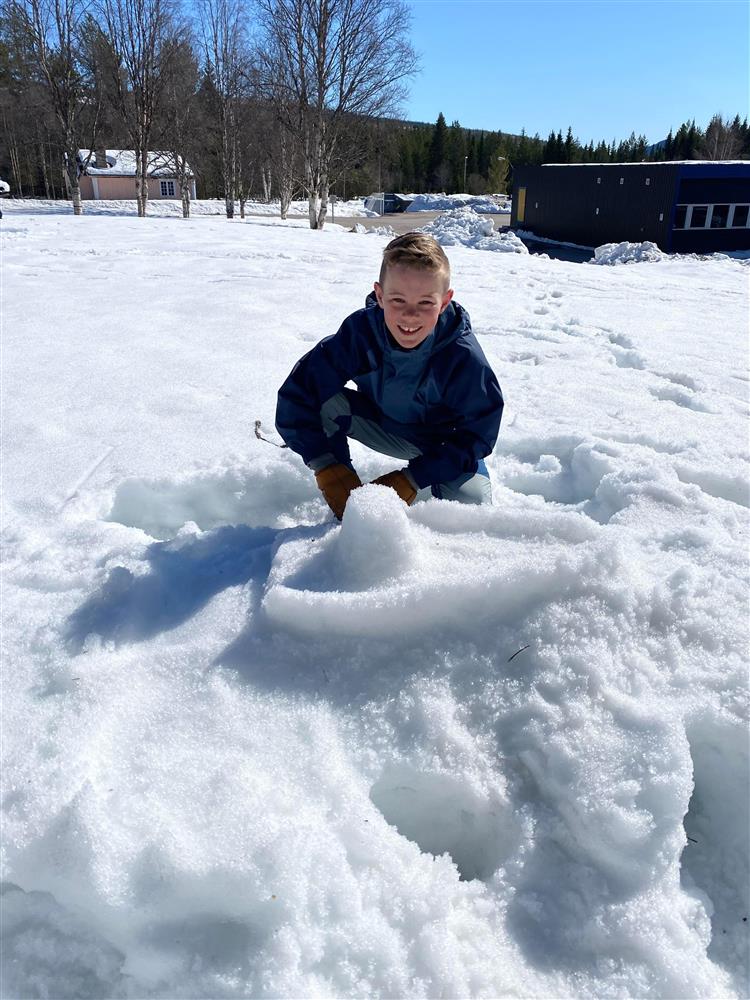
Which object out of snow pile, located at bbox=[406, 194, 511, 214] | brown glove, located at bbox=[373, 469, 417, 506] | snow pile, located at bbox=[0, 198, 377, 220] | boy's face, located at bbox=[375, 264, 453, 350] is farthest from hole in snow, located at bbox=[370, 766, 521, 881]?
snow pile, located at bbox=[406, 194, 511, 214]

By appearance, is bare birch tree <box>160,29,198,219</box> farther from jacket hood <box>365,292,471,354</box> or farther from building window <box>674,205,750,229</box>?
jacket hood <box>365,292,471,354</box>

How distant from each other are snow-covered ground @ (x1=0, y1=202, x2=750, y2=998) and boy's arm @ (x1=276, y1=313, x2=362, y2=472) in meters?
0.28

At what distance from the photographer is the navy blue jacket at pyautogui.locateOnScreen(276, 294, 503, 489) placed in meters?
2.18

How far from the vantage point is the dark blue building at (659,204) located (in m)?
24.5

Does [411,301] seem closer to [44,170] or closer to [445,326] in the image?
[445,326]

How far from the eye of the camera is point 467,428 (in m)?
2.22

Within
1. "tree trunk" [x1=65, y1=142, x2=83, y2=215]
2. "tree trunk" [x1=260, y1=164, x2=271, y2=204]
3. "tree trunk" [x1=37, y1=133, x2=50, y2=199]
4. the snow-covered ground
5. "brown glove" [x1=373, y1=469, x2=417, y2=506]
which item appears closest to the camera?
the snow-covered ground

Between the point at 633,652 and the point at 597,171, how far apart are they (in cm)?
3179

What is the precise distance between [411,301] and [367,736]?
1259 millimetres

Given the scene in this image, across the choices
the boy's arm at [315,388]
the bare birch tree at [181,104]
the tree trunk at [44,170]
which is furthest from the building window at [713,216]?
the tree trunk at [44,170]

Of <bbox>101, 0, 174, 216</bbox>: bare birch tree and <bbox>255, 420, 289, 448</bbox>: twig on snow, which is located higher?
<bbox>101, 0, 174, 216</bbox>: bare birch tree

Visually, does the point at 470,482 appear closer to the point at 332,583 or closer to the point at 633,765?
the point at 332,583

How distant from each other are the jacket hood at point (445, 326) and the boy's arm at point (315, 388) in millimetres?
83

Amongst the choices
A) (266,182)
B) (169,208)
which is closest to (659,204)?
(266,182)
